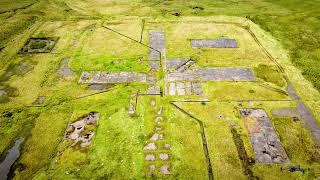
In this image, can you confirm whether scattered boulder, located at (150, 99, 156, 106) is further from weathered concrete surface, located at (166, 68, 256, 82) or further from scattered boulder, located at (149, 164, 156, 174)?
scattered boulder, located at (149, 164, 156, 174)

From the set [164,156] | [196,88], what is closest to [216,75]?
[196,88]

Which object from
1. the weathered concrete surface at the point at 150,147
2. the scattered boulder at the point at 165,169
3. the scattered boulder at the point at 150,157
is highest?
the weathered concrete surface at the point at 150,147

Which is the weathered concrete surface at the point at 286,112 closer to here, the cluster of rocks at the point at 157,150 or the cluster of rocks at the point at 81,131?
the cluster of rocks at the point at 157,150

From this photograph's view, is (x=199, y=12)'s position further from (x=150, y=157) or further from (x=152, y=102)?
(x=150, y=157)

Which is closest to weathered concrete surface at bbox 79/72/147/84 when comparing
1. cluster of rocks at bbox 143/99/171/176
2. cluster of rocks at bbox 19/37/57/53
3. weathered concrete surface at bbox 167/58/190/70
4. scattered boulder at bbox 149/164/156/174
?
weathered concrete surface at bbox 167/58/190/70

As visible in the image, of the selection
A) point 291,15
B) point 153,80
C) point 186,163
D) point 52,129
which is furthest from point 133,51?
point 291,15

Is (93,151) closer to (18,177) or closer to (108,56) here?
(18,177)

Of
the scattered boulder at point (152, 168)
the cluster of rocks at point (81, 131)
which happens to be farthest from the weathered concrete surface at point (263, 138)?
the cluster of rocks at point (81, 131)
